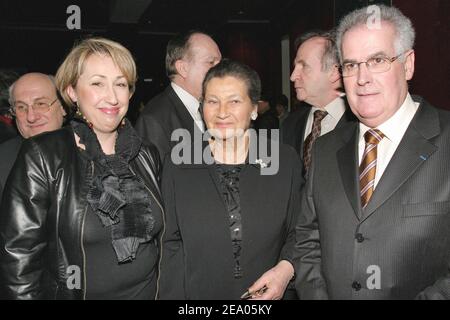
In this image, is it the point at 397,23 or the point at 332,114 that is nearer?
the point at 397,23

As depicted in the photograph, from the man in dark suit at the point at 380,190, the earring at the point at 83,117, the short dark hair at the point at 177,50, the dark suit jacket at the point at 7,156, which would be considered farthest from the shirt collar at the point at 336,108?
the dark suit jacket at the point at 7,156

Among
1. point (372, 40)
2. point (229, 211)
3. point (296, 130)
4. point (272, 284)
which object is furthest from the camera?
point (296, 130)

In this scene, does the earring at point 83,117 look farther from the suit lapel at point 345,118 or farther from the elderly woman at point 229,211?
the suit lapel at point 345,118

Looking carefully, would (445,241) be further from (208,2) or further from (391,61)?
(208,2)

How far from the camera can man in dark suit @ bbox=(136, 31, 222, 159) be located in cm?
304

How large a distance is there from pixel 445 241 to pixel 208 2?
851 cm

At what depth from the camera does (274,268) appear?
6.75 feet

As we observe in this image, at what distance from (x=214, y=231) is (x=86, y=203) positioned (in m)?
0.59

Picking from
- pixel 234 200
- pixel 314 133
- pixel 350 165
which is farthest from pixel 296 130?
pixel 350 165

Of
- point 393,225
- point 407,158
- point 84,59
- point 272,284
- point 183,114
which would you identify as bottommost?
point 272,284

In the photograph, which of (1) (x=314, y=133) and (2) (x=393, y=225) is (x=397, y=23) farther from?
(1) (x=314, y=133)

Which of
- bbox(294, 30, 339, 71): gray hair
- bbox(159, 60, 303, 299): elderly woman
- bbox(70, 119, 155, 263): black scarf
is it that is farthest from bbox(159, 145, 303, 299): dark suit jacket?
bbox(294, 30, 339, 71): gray hair

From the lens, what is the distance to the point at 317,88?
3.31 meters

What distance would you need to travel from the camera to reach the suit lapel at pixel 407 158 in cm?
168
